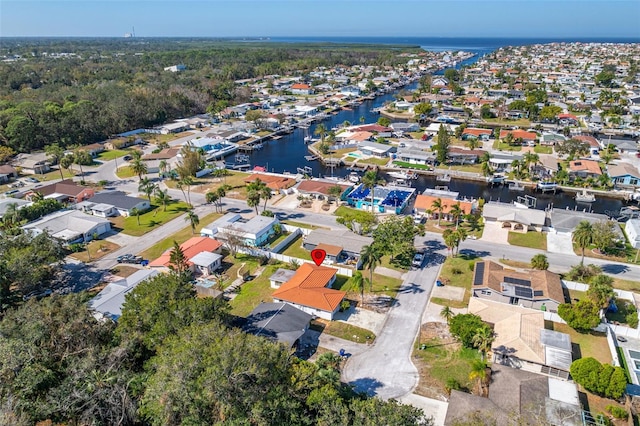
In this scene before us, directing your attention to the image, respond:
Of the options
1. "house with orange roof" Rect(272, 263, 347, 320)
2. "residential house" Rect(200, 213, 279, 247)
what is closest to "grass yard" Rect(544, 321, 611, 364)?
"house with orange roof" Rect(272, 263, 347, 320)

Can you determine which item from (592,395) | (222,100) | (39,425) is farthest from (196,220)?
(222,100)

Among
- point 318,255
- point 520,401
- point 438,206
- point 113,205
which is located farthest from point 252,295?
point 113,205

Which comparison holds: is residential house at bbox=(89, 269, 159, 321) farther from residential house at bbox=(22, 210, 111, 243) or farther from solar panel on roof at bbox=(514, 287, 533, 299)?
solar panel on roof at bbox=(514, 287, 533, 299)

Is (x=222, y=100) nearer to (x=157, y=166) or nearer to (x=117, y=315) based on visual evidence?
(x=157, y=166)

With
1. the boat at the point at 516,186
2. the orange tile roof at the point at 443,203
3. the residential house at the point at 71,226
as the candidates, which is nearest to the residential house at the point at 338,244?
the orange tile roof at the point at 443,203

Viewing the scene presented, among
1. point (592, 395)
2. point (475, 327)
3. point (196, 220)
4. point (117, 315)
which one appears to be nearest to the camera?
point (592, 395)

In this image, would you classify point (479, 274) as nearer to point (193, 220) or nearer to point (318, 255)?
point (318, 255)
